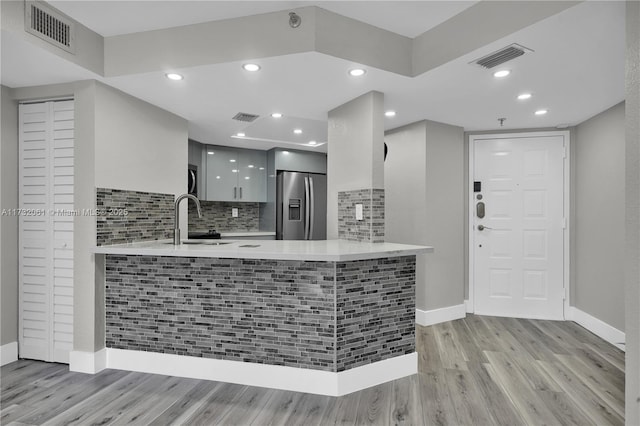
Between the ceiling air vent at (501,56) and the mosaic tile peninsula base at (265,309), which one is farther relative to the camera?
the mosaic tile peninsula base at (265,309)

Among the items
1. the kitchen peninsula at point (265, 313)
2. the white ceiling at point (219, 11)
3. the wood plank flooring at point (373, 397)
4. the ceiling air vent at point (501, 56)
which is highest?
the white ceiling at point (219, 11)

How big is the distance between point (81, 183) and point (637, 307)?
340cm

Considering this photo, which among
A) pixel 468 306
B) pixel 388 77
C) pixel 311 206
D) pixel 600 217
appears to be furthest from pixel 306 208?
pixel 600 217

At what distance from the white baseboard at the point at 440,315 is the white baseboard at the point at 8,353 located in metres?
3.61

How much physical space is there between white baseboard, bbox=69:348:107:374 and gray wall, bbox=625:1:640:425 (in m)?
3.23

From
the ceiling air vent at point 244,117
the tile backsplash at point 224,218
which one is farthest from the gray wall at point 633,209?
the tile backsplash at point 224,218

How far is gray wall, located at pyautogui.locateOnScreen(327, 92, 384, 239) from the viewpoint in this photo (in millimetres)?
2824

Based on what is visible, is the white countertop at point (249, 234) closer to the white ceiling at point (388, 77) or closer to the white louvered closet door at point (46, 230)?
the white ceiling at point (388, 77)

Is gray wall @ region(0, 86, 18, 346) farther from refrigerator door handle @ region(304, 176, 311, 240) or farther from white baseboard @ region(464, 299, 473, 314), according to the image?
white baseboard @ region(464, 299, 473, 314)

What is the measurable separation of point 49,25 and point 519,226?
15.0 feet

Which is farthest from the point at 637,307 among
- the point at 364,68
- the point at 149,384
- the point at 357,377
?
Result: the point at 149,384

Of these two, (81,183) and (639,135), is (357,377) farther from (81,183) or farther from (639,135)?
(81,183)

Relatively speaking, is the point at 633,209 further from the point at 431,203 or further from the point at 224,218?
the point at 224,218

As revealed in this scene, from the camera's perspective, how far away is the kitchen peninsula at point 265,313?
225cm
